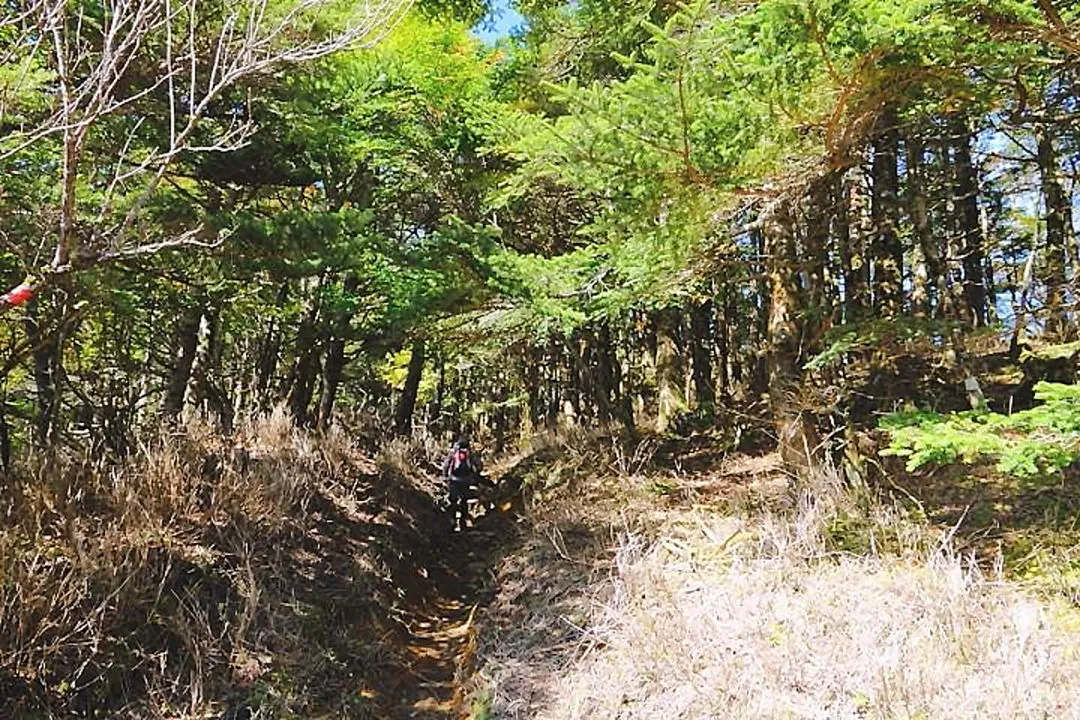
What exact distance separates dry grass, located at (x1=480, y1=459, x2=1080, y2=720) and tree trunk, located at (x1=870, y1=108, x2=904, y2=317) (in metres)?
4.71

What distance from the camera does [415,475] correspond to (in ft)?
43.7

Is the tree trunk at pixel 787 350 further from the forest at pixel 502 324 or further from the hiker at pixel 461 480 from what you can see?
the hiker at pixel 461 480

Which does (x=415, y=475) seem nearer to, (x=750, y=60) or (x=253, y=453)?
(x=253, y=453)

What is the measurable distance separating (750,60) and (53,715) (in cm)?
623

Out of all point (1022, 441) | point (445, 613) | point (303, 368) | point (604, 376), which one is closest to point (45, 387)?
point (303, 368)

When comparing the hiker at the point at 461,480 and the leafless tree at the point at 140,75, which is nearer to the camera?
the leafless tree at the point at 140,75

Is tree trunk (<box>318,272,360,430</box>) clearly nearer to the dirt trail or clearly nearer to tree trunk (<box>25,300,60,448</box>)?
the dirt trail

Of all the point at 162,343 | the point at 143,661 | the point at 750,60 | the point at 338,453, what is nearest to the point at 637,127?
the point at 750,60

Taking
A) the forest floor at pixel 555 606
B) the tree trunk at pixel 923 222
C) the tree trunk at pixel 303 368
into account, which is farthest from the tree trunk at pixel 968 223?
the tree trunk at pixel 303 368

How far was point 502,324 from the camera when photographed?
10.0 m

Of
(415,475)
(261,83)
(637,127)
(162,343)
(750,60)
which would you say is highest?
(261,83)

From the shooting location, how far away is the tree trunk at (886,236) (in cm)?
963

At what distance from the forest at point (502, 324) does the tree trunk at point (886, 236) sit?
0.23 ft

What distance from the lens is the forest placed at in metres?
4.28
